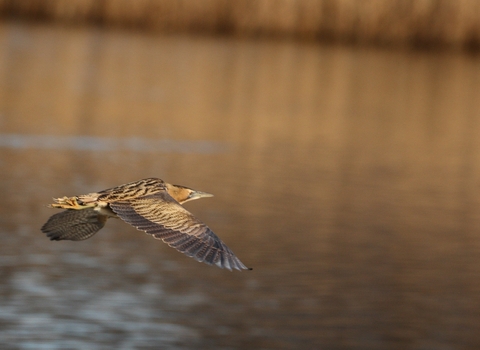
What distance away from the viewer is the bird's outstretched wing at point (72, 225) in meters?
4.12

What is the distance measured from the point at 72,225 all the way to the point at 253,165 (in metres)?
5.99

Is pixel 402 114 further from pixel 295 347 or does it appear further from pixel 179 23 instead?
pixel 295 347

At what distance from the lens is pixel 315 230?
25.3 ft

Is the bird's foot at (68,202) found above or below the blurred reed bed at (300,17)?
below

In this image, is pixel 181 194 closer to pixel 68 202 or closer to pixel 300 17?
pixel 68 202

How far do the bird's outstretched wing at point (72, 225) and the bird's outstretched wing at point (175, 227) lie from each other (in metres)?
0.26

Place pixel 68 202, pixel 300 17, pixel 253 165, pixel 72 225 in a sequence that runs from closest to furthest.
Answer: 1. pixel 68 202
2. pixel 72 225
3. pixel 253 165
4. pixel 300 17

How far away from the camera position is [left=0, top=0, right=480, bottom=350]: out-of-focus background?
5.68 meters

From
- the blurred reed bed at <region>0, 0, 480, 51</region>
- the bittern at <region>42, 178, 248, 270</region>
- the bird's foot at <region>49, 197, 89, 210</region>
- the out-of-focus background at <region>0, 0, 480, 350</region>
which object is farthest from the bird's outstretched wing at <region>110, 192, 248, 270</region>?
the blurred reed bed at <region>0, 0, 480, 51</region>

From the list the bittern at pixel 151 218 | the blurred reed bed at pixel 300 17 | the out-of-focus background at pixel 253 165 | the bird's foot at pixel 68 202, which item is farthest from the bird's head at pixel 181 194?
the blurred reed bed at pixel 300 17

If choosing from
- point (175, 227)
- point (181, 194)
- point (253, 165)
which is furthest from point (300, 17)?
point (175, 227)

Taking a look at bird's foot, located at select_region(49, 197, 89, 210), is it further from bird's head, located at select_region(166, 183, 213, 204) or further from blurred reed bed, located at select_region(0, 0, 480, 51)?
blurred reed bed, located at select_region(0, 0, 480, 51)

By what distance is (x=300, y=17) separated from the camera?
68.3 ft

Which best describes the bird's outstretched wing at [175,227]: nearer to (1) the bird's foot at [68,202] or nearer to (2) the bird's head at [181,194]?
(1) the bird's foot at [68,202]
